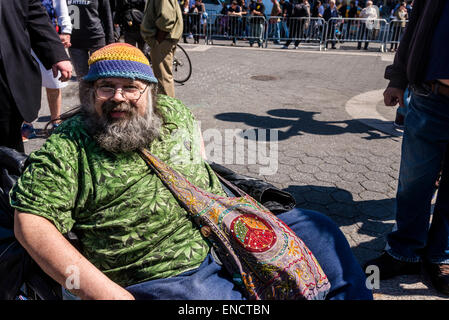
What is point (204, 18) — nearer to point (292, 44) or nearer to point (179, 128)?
point (292, 44)

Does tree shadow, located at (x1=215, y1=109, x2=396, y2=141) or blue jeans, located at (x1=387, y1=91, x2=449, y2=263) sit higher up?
blue jeans, located at (x1=387, y1=91, x2=449, y2=263)

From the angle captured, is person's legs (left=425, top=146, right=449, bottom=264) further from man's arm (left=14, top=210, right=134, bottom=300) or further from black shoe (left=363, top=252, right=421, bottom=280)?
man's arm (left=14, top=210, right=134, bottom=300)

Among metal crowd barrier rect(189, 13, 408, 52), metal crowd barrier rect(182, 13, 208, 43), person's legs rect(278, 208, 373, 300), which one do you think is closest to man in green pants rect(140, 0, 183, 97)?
person's legs rect(278, 208, 373, 300)

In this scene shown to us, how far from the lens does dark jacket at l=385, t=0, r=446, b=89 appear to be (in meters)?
2.08

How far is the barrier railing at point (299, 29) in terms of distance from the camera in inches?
561

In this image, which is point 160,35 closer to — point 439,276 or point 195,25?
point 439,276

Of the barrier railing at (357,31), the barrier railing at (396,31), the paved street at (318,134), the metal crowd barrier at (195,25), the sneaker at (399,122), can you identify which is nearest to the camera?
the paved street at (318,134)

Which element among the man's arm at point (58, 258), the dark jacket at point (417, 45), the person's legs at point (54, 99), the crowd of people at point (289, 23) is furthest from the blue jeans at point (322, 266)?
the crowd of people at point (289, 23)

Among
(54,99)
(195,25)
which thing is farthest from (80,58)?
(195,25)

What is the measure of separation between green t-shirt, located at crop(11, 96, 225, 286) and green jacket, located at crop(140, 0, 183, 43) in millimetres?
3864

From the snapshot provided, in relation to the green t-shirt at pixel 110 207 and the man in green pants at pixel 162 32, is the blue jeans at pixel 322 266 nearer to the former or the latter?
the green t-shirt at pixel 110 207

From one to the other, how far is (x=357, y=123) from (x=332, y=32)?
10.1 meters

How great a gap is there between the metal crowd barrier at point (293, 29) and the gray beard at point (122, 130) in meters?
13.1

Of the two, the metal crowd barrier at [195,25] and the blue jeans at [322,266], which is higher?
the metal crowd barrier at [195,25]
